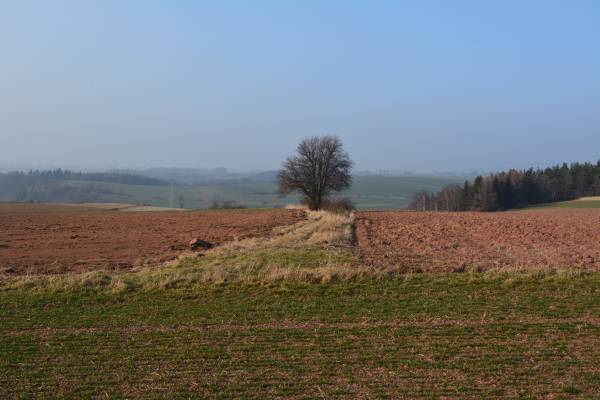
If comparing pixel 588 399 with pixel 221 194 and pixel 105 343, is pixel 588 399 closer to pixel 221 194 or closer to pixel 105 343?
pixel 105 343

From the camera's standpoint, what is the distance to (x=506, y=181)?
3610 inches

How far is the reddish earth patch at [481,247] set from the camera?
17.8 metres

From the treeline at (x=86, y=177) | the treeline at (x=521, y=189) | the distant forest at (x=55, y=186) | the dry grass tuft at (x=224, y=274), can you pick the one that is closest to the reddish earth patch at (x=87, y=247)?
the dry grass tuft at (x=224, y=274)

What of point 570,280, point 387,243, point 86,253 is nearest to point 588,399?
point 570,280

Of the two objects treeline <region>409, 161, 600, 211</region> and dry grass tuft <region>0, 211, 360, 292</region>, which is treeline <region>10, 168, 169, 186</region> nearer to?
treeline <region>409, 161, 600, 211</region>

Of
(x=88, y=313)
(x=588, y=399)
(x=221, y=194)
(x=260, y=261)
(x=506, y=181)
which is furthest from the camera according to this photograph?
(x=221, y=194)

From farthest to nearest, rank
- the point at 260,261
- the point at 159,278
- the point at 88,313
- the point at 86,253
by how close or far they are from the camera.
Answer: the point at 86,253
the point at 260,261
the point at 159,278
the point at 88,313

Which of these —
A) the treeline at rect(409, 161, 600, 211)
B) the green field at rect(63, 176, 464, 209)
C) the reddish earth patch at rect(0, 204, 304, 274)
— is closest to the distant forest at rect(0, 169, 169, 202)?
the green field at rect(63, 176, 464, 209)

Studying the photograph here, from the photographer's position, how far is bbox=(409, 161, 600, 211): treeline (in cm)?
8944

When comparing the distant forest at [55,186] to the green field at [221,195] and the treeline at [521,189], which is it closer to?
the green field at [221,195]

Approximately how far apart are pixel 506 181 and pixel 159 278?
85006mm

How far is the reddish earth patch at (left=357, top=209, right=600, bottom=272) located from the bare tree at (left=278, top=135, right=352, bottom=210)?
→ 79.3 ft

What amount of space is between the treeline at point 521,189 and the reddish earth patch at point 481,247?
54.4 metres

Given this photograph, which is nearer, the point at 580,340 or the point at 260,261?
the point at 580,340
